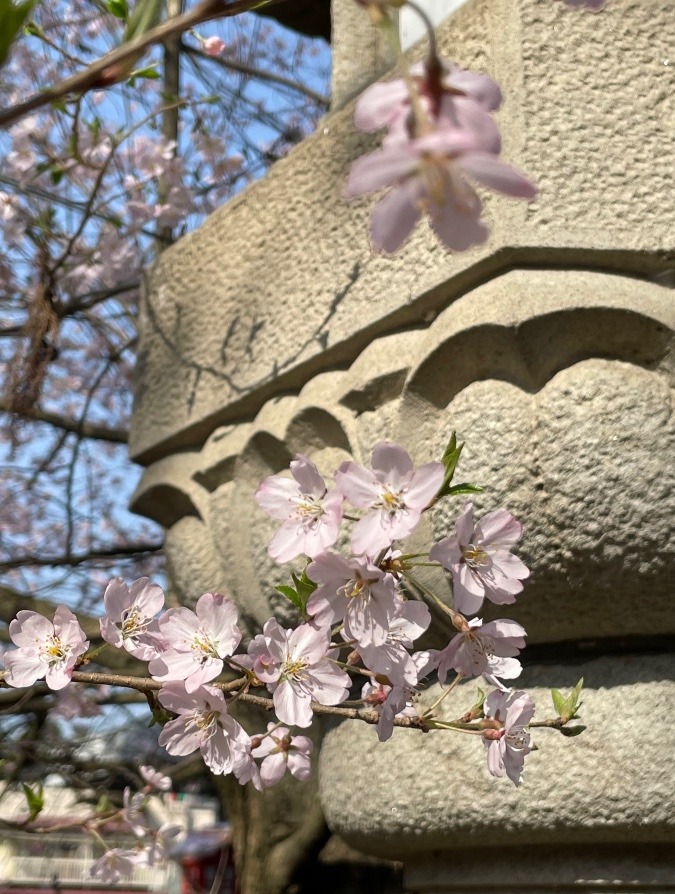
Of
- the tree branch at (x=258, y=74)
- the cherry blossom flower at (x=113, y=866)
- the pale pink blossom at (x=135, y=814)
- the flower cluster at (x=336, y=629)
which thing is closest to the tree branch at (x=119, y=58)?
the flower cluster at (x=336, y=629)

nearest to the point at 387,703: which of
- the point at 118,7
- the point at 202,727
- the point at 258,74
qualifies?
the point at 202,727

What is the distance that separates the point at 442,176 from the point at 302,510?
15.3 inches

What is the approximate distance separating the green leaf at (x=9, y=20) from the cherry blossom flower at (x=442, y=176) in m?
0.18

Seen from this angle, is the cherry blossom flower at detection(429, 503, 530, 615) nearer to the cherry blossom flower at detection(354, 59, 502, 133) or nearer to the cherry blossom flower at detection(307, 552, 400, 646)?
the cherry blossom flower at detection(307, 552, 400, 646)

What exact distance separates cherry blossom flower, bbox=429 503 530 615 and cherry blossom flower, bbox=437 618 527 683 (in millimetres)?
23

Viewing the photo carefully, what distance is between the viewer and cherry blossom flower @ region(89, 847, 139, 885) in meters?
1.34

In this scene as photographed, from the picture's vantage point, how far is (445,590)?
3.25ft

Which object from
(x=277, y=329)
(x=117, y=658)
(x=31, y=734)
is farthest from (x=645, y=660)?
(x=31, y=734)

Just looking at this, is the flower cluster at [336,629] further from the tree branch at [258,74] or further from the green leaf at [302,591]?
the tree branch at [258,74]

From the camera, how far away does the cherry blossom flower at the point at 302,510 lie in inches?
28.6

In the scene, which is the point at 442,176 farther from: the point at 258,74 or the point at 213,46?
the point at 258,74

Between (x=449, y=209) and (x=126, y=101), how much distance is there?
3062 millimetres

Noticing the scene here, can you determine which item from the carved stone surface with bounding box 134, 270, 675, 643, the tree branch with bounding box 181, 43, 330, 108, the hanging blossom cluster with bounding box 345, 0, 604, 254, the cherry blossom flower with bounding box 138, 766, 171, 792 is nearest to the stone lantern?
the carved stone surface with bounding box 134, 270, 675, 643

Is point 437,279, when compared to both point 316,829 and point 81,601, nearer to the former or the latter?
point 316,829
